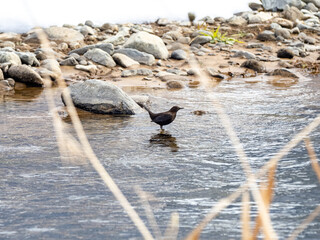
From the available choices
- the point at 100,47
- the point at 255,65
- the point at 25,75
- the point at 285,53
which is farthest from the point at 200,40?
the point at 25,75

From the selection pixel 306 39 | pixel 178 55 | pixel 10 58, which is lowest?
pixel 178 55

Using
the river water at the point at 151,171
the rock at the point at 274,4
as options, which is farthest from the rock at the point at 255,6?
the river water at the point at 151,171

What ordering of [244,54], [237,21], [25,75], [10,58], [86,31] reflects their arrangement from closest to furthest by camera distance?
[25,75] → [10,58] → [244,54] → [86,31] → [237,21]

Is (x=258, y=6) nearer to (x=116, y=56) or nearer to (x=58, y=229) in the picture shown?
(x=116, y=56)

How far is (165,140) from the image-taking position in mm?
7324

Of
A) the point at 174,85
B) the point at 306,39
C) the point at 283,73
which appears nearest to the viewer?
the point at 174,85

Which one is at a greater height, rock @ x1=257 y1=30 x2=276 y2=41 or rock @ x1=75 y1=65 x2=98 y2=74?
rock @ x1=257 y1=30 x2=276 y2=41

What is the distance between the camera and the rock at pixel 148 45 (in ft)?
49.2

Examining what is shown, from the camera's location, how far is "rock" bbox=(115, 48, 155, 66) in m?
14.3

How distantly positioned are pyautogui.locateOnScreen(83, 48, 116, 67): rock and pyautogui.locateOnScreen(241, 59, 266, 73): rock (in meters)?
3.73

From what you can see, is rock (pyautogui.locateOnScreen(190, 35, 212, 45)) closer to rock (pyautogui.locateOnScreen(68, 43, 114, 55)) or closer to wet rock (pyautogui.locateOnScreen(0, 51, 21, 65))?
rock (pyautogui.locateOnScreen(68, 43, 114, 55))

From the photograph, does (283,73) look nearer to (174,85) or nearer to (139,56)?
(174,85)

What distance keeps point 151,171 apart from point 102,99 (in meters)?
3.84

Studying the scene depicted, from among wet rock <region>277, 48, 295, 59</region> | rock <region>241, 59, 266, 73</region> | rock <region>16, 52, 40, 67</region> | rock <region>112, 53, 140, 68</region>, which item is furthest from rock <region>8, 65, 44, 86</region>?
wet rock <region>277, 48, 295, 59</region>
